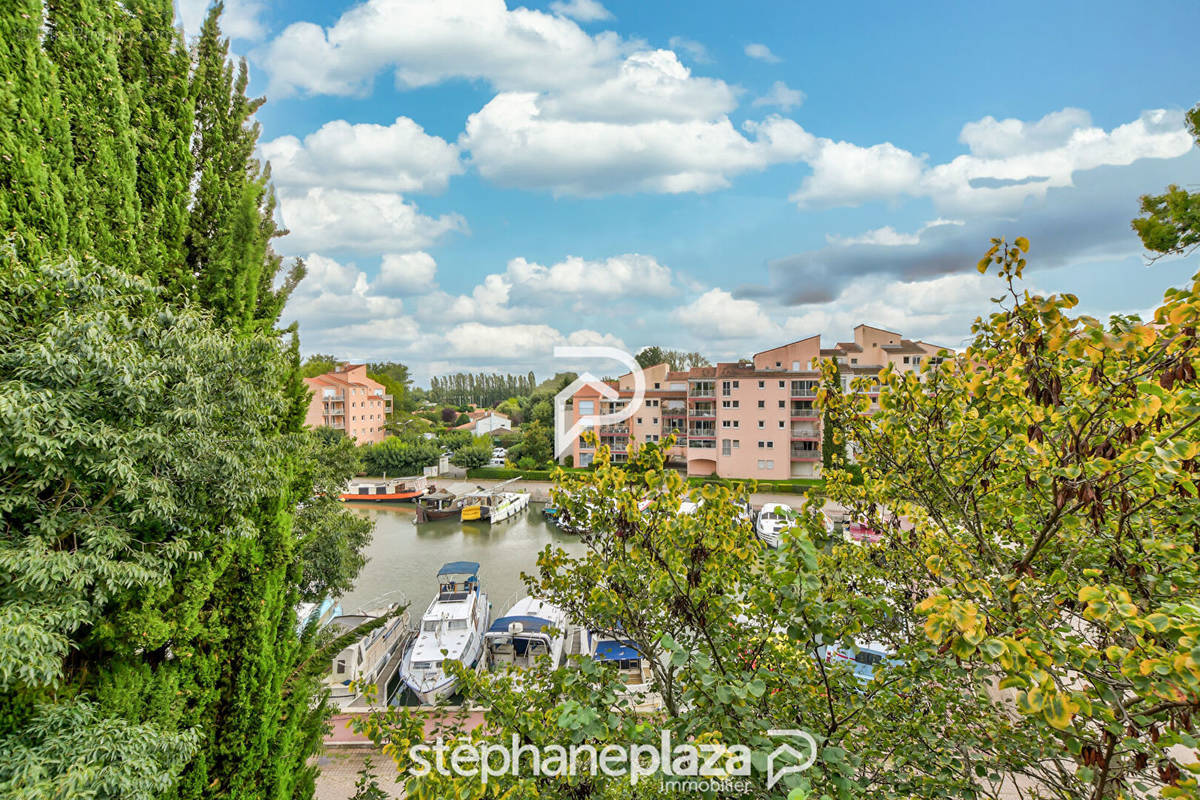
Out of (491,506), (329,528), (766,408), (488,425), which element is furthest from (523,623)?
(488,425)

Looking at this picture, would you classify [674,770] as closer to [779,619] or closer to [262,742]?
[779,619]

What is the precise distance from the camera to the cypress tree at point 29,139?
141 inches

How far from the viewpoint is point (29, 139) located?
3.72m

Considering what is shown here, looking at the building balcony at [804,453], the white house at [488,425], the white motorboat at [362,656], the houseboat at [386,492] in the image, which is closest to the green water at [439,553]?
the houseboat at [386,492]

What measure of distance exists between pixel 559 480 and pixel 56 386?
311 cm

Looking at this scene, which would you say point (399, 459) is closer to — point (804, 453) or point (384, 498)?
point (384, 498)

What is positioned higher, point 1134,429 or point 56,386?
point 56,386

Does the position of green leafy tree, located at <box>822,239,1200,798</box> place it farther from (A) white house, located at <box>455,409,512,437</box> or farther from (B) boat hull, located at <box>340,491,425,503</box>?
(A) white house, located at <box>455,409,512,437</box>

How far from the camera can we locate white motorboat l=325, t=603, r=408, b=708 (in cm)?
962

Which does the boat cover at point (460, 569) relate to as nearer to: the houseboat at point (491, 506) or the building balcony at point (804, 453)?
the houseboat at point (491, 506)

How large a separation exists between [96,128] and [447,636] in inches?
384

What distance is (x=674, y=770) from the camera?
1.90 metres

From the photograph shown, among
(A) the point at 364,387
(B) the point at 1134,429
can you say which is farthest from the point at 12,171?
(A) the point at 364,387

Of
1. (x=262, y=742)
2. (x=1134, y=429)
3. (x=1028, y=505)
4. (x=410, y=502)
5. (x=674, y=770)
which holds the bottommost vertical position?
(x=410, y=502)
